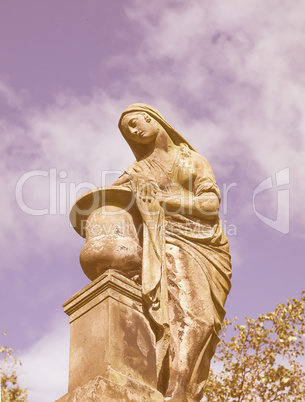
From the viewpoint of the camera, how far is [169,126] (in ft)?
24.1

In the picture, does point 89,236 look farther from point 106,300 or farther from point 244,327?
point 244,327

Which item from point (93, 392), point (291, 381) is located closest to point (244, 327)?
point (291, 381)

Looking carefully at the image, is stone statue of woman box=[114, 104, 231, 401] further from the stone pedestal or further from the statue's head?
the stone pedestal

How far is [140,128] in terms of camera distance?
A: 7.20 metres

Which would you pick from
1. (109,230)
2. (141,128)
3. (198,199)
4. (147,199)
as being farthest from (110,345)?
(141,128)

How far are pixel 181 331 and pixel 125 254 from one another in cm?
90

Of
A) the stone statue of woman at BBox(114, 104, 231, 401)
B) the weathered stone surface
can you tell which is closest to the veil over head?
the stone statue of woman at BBox(114, 104, 231, 401)

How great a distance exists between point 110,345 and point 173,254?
57.5 inches

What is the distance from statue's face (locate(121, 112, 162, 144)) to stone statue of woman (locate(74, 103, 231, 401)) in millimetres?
12

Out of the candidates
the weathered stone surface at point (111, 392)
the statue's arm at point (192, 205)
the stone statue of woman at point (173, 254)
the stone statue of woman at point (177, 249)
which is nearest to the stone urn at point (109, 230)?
the stone statue of woman at point (173, 254)

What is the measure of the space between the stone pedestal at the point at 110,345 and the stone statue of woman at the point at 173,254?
0.18 meters

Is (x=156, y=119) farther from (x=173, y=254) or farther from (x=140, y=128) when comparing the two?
(x=173, y=254)

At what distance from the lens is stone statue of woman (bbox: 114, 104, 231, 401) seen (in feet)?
18.3

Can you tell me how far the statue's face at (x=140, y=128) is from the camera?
7184mm
